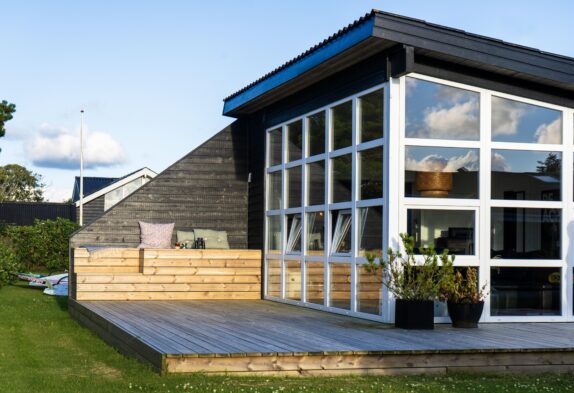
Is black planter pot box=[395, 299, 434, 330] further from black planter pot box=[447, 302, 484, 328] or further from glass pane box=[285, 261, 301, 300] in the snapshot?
glass pane box=[285, 261, 301, 300]

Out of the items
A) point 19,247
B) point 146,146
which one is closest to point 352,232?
point 146,146

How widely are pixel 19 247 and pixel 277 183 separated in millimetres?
10702

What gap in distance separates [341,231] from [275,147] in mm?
2898

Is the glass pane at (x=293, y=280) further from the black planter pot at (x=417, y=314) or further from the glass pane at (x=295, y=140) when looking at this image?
the black planter pot at (x=417, y=314)

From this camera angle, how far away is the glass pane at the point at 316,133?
10.7 meters

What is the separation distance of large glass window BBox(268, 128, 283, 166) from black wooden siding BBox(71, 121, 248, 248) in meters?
1.13

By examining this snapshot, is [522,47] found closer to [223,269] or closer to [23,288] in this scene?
[223,269]

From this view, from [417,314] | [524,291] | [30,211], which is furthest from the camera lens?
[30,211]

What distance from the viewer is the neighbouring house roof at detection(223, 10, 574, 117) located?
8.38 metres

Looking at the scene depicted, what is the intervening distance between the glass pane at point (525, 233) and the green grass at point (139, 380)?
246 cm

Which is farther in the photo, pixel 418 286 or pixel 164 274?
pixel 164 274

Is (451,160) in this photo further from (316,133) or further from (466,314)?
(316,133)

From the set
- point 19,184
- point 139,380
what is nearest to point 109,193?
point 19,184

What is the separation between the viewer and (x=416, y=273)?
853cm
